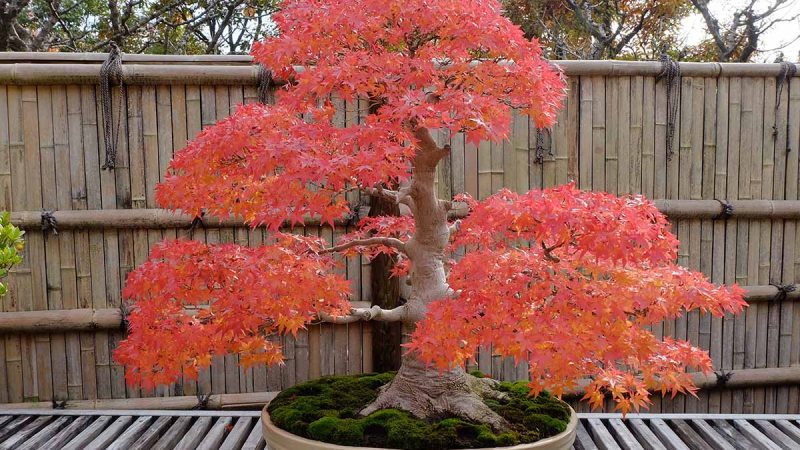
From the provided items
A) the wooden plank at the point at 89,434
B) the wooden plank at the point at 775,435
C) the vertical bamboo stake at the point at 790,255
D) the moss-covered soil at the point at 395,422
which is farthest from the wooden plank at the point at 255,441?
the vertical bamboo stake at the point at 790,255

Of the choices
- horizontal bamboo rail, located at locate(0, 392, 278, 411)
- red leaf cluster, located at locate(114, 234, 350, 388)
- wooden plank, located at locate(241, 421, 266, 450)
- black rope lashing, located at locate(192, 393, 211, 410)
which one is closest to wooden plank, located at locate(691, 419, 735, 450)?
red leaf cluster, located at locate(114, 234, 350, 388)

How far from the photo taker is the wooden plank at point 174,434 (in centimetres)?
239

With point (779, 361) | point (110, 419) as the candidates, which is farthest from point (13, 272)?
point (779, 361)

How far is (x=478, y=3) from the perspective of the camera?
5.88 ft

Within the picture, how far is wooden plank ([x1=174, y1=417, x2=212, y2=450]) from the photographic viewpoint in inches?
94.1

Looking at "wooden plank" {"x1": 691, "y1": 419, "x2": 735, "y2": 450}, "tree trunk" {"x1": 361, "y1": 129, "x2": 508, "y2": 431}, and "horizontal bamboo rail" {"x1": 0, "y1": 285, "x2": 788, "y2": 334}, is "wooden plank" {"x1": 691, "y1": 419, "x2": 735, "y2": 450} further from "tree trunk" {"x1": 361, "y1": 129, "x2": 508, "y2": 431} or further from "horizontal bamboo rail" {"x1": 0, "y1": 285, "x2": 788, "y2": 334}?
"horizontal bamboo rail" {"x1": 0, "y1": 285, "x2": 788, "y2": 334}

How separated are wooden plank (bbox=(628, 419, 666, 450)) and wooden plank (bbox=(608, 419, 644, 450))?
0.04 m

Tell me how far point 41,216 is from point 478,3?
2.09 m

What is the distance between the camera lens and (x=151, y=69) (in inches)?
109

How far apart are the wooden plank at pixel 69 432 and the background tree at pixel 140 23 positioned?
16.0ft

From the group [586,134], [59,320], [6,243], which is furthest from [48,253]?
[586,134]

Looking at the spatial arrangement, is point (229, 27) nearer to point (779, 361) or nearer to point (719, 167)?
point (719, 167)

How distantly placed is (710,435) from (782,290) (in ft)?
3.58

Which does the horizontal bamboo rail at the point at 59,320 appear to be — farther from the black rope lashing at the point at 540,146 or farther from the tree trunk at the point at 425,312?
the black rope lashing at the point at 540,146
